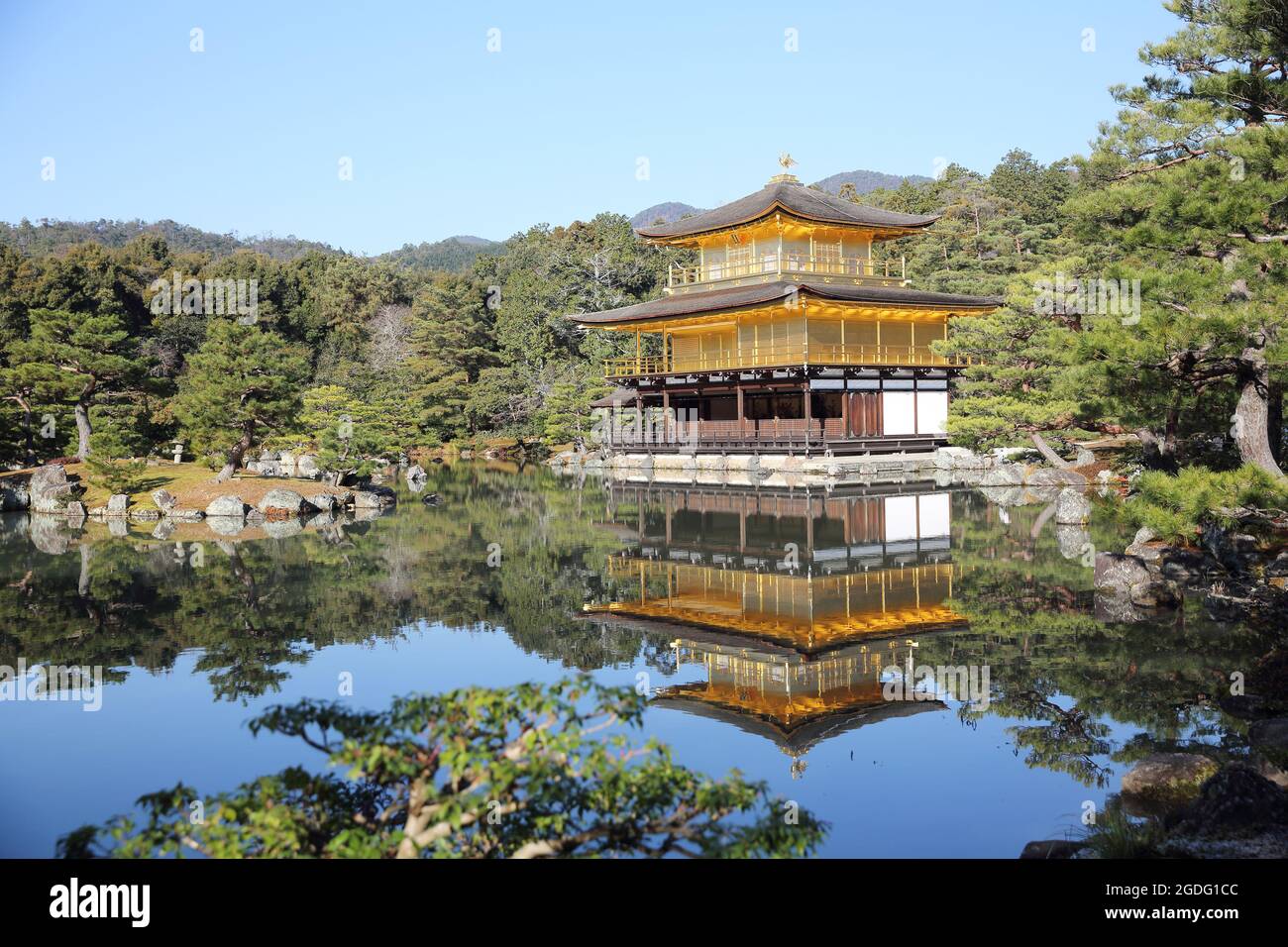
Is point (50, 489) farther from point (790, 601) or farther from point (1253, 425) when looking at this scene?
point (1253, 425)

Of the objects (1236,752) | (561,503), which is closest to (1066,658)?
(1236,752)

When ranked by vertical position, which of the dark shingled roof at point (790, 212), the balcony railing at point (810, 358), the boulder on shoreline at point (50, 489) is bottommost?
the boulder on shoreline at point (50, 489)

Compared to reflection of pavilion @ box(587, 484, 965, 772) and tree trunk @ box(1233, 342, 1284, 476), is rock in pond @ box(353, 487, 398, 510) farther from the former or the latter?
tree trunk @ box(1233, 342, 1284, 476)

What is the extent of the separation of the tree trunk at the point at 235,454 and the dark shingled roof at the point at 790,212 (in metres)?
17.6

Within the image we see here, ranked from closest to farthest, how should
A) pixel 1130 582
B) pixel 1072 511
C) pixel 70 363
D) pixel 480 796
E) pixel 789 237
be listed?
pixel 480 796, pixel 1130 582, pixel 1072 511, pixel 70 363, pixel 789 237

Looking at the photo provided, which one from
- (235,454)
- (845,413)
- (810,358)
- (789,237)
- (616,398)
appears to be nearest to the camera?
(235,454)

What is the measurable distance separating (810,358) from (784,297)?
2301mm

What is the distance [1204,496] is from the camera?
33.0 ft

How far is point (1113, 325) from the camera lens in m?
10.1

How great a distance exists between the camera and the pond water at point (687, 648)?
6.89m

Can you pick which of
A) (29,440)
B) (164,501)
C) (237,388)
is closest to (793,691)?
(237,388)

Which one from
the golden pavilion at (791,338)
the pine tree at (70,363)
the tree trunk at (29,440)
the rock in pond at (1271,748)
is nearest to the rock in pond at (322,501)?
the pine tree at (70,363)

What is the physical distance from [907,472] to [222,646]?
2423cm

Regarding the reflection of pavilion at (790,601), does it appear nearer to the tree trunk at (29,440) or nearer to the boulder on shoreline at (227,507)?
the boulder on shoreline at (227,507)
